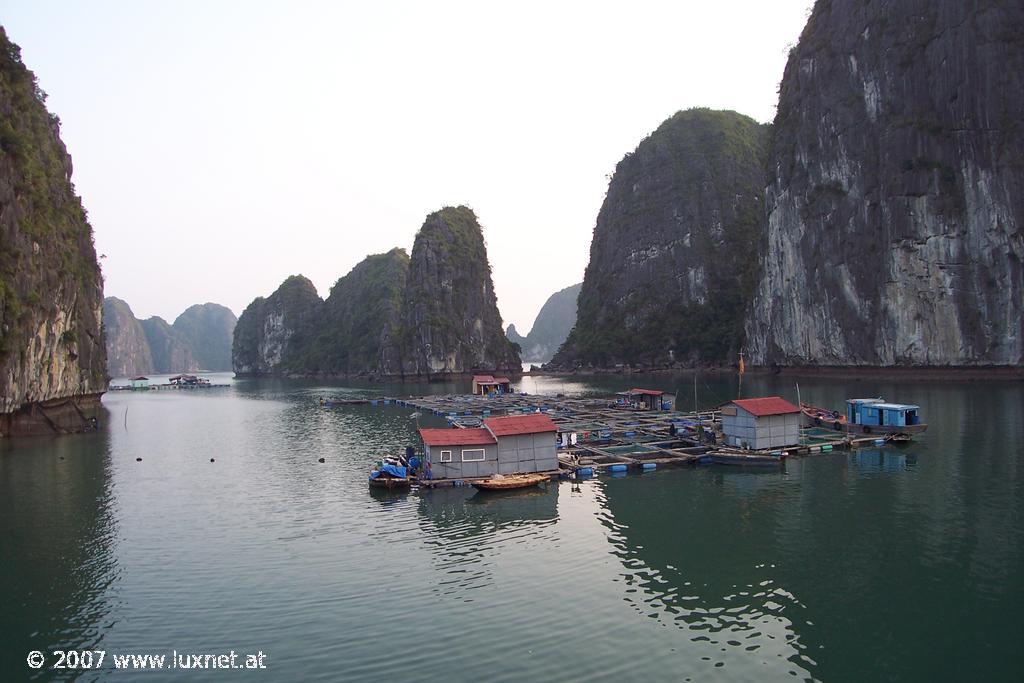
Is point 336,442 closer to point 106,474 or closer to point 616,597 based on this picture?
point 106,474

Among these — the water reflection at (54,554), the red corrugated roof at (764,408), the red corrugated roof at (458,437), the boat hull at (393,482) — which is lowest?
the water reflection at (54,554)

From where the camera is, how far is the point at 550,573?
79.4 feet

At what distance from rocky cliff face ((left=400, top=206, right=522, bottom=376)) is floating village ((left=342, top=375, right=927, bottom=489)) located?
367ft

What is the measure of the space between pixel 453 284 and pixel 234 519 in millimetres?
152891

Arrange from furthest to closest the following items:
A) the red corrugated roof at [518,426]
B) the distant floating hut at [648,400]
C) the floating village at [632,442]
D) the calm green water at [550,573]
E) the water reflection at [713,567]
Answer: the distant floating hut at [648,400] < the red corrugated roof at [518,426] < the floating village at [632,442] < the water reflection at [713,567] < the calm green water at [550,573]

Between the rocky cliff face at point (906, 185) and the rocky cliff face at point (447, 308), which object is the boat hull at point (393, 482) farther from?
the rocky cliff face at point (447, 308)

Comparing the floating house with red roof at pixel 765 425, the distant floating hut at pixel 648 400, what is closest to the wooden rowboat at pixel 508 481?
the floating house with red roof at pixel 765 425

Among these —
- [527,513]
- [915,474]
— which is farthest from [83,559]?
[915,474]

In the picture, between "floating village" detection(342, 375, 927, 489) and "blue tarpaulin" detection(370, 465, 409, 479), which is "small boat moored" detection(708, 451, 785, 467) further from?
"blue tarpaulin" detection(370, 465, 409, 479)

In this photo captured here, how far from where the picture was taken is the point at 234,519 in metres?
34.5

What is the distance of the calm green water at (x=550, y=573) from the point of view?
1783 centimetres

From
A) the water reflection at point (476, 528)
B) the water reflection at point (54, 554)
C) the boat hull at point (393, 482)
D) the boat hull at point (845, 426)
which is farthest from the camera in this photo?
the boat hull at point (845, 426)

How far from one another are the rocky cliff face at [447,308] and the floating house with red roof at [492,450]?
436ft

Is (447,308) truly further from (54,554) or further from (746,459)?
(54,554)
